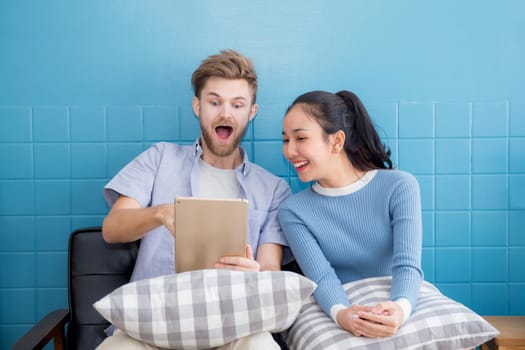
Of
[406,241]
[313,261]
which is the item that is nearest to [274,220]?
[313,261]

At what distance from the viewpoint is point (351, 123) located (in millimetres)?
1732

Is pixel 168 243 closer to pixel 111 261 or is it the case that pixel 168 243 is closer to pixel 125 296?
pixel 111 261

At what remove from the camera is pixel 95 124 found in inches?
78.8

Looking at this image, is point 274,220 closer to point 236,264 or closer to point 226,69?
point 236,264

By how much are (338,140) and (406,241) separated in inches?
16.3

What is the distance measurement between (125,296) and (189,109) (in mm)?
968

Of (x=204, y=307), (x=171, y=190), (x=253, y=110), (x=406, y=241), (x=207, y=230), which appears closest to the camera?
(x=204, y=307)

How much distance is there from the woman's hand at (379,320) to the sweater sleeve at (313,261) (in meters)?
0.13

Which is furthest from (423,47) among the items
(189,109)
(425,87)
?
(189,109)

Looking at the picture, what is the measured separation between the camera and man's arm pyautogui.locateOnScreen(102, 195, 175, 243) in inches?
59.9

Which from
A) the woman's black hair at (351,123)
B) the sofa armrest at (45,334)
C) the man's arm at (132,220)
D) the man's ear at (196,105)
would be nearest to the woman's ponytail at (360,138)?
the woman's black hair at (351,123)

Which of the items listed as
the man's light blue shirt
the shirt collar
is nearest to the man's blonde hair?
the man's light blue shirt

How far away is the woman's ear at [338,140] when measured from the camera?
5.53 ft

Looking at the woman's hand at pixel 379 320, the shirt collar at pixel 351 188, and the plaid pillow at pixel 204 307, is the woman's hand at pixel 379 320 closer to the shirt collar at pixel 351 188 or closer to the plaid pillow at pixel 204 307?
the plaid pillow at pixel 204 307
